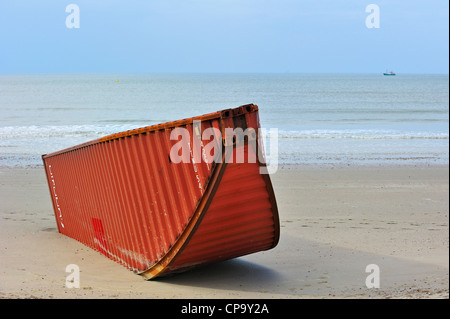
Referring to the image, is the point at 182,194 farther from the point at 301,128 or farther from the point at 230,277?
the point at 301,128

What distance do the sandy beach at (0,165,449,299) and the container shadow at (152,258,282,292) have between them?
0.01 m

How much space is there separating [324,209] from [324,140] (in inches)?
567

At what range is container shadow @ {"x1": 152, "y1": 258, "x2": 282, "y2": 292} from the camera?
7.28m

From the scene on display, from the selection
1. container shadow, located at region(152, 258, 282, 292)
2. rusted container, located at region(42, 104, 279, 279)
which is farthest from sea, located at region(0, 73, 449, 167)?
rusted container, located at region(42, 104, 279, 279)

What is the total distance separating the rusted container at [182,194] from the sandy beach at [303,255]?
18.4 inches

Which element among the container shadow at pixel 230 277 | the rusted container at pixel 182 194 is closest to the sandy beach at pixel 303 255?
the container shadow at pixel 230 277

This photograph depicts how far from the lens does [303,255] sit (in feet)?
29.3

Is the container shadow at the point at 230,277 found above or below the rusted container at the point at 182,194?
below

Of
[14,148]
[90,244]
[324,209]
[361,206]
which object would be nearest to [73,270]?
[90,244]

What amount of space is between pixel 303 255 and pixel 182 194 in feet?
10.4

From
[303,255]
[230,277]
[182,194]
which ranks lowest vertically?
[303,255]

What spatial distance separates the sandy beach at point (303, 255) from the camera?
7082mm

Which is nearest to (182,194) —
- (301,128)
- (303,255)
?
(303,255)

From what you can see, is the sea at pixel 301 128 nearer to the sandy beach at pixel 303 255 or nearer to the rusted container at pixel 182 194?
the sandy beach at pixel 303 255
